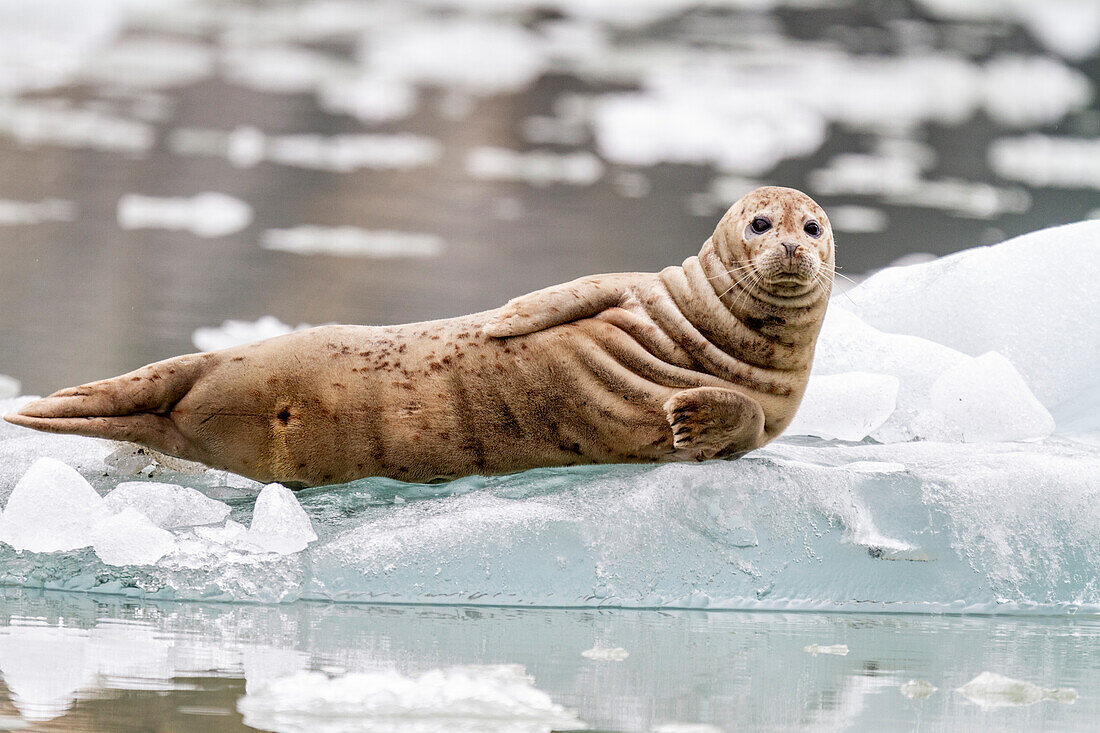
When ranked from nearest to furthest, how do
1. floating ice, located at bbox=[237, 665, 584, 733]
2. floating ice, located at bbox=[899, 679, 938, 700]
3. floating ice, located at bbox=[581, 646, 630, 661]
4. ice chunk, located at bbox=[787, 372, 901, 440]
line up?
floating ice, located at bbox=[237, 665, 584, 733], floating ice, located at bbox=[899, 679, 938, 700], floating ice, located at bbox=[581, 646, 630, 661], ice chunk, located at bbox=[787, 372, 901, 440]

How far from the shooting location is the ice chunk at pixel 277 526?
95.9 inches

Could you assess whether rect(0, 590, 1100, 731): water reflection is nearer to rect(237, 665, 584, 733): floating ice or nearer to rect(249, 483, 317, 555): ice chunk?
rect(237, 665, 584, 733): floating ice

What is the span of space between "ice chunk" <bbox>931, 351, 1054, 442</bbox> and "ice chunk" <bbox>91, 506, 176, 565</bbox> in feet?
8.15

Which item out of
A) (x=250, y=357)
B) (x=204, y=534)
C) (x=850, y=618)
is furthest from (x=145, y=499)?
(x=850, y=618)

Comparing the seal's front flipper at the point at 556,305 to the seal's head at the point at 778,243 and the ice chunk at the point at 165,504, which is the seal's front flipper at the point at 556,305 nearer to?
the seal's head at the point at 778,243

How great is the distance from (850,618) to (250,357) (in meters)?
1.56

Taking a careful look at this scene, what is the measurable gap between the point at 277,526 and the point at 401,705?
1033 mm

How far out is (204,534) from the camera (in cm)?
246

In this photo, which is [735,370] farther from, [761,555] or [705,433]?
[761,555]

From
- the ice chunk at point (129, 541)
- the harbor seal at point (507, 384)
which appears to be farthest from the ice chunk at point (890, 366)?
the ice chunk at point (129, 541)

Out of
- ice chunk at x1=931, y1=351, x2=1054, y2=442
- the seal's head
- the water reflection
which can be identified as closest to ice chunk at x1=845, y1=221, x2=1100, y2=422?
ice chunk at x1=931, y1=351, x2=1054, y2=442

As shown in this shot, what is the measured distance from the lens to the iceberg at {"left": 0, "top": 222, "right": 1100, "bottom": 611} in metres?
2.39

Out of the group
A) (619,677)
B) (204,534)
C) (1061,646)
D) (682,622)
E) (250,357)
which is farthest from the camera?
(250,357)

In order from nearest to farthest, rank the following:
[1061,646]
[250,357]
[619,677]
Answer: [619,677] < [1061,646] < [250,357]
